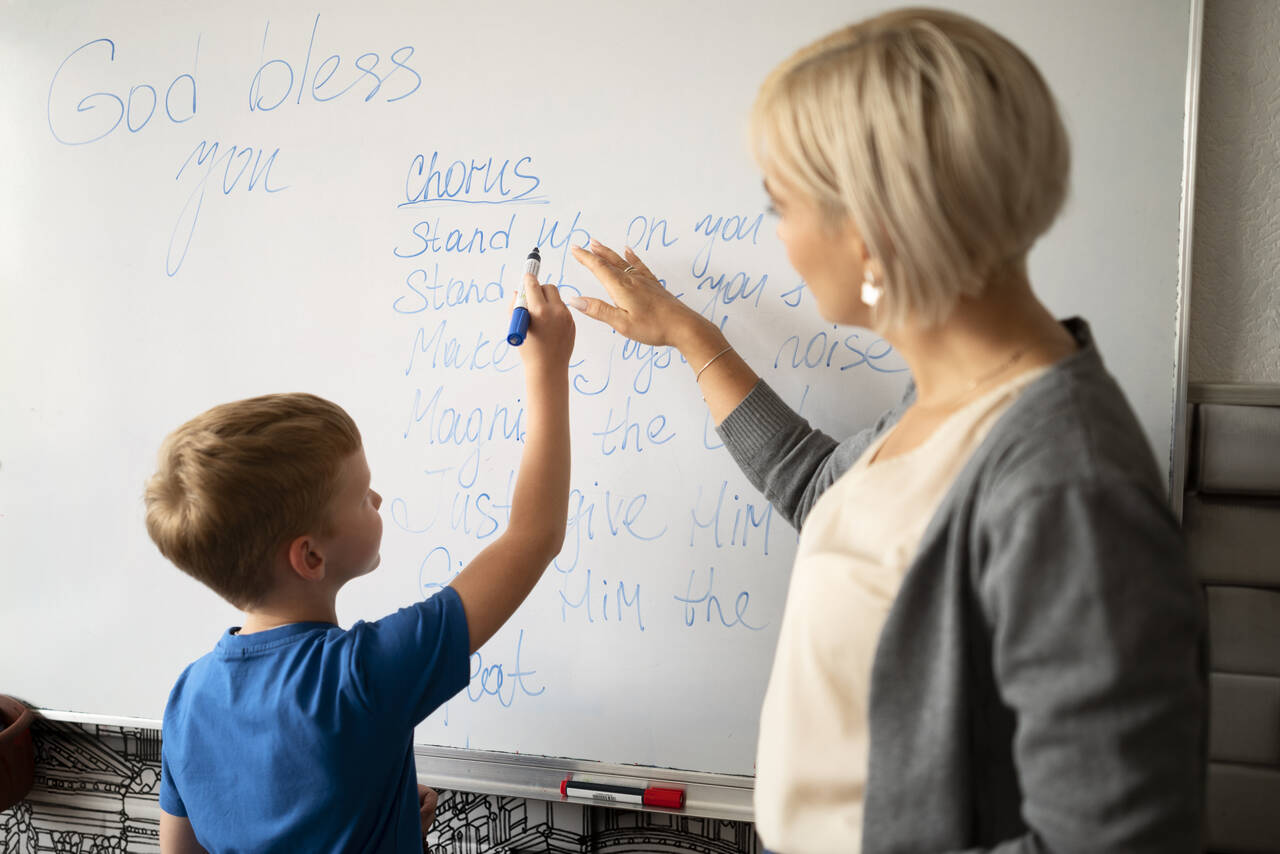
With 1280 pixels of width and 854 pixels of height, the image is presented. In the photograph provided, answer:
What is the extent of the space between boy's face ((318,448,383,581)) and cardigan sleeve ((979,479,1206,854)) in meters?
0.65

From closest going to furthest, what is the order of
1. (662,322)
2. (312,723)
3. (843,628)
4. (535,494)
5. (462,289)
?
(843,628), (312,723), (535,494), (662,322), (462,289)

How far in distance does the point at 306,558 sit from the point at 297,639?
80mm

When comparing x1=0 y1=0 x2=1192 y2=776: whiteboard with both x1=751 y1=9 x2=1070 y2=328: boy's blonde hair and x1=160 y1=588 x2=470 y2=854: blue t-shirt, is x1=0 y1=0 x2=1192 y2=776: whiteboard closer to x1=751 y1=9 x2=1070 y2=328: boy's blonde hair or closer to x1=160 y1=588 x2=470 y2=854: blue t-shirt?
x1=160 y1=588 x2=470 y2=854: blue t-shirt

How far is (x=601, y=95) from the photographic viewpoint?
3.68ft

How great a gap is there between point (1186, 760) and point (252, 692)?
778 mm

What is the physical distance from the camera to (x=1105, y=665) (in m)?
0.49

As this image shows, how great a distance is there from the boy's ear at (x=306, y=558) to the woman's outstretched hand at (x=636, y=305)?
1.41ft

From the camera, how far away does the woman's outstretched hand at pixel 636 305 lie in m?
1.06

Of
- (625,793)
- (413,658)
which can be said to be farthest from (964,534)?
(625,793)

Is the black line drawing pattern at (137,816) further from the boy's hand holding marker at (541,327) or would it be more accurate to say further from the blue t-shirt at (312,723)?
the boy's hand holding marker at (541,327)

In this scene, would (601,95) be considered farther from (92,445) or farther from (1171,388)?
(92,445)

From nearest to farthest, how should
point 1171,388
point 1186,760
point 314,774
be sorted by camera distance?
point 1186,760, point 314,774, point 1171,388

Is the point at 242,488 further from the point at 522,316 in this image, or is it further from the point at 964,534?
the point at 964,534

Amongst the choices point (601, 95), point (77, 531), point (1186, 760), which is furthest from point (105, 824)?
point (1186, 760)
